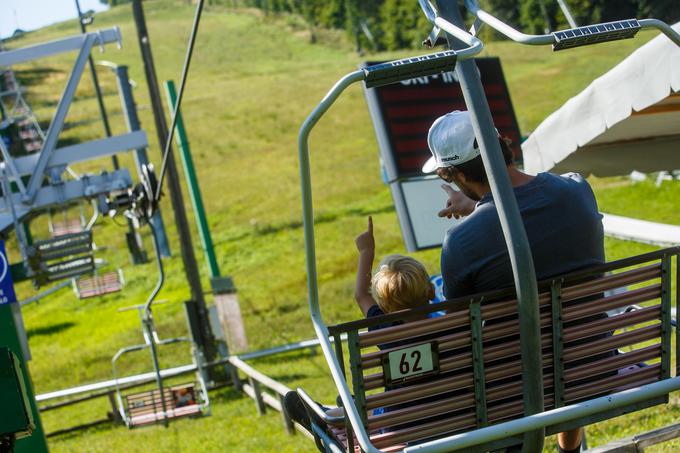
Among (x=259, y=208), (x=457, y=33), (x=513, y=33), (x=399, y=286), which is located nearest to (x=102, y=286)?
(x=399, y=286)

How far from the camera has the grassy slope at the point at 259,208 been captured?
1115 cm

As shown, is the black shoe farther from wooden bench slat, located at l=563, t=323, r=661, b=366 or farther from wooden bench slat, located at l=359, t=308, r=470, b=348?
wooden bench slat, located at l=563, t=323, r=661, b=366

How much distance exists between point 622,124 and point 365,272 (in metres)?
2.58

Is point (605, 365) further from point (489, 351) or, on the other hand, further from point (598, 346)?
point (489, 351)

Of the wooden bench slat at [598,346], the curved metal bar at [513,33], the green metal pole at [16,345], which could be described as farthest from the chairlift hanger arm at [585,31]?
the green metal pole at [16,345]

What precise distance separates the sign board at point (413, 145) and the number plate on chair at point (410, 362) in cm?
592

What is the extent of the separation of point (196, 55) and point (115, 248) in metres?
39.1

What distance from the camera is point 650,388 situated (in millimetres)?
2682

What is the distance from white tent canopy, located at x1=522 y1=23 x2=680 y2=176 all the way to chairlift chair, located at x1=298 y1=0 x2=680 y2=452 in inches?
54.5

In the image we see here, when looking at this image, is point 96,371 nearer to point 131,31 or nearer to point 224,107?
point 224,107

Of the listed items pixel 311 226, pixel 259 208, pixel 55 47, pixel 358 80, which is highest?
pixel 55 47

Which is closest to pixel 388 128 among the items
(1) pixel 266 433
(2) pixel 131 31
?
(1) pixel 266 433

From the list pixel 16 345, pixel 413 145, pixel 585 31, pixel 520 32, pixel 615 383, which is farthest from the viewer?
pixel 413 145

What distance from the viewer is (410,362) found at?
99.7 inches
